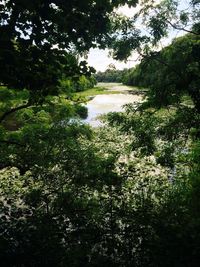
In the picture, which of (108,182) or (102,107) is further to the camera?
(102,107)

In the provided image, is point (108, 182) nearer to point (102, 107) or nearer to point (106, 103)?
point (102, 107)

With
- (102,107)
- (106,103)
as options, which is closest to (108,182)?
(102,107)

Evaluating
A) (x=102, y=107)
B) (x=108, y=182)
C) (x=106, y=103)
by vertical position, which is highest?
(x=108, y=182)

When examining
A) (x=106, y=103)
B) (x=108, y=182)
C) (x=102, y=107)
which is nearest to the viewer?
(x=108, y=182)

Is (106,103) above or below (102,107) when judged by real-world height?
below

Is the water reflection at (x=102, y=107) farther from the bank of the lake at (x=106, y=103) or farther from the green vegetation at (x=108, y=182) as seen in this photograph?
the green vegetation at (x=108, y=182)

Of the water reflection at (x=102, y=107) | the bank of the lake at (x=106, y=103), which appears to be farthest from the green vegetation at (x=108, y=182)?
the water reflection at (x=102, y=107)

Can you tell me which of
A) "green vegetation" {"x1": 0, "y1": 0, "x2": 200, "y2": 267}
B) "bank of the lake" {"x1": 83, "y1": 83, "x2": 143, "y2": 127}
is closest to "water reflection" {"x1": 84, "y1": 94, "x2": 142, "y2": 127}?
"bank of the lake" {"x1": 83, "y1": 83, "x2": 143, "y2": 127}

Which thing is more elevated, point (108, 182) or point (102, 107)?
point (108, 182)

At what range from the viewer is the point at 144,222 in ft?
40.0

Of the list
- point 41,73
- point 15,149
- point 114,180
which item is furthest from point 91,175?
point 41,73

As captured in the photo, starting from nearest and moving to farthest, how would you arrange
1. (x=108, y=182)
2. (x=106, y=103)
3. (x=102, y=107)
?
(x=108, y=182)
(x=102, y=107)
(x=106, y=103)

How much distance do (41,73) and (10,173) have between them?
10.8 metres

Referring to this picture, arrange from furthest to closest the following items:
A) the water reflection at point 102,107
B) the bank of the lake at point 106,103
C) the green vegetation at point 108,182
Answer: the water reflection at point 102,107 < the bank of the lake at point 106,103 < the green vegetation at point 108,182
